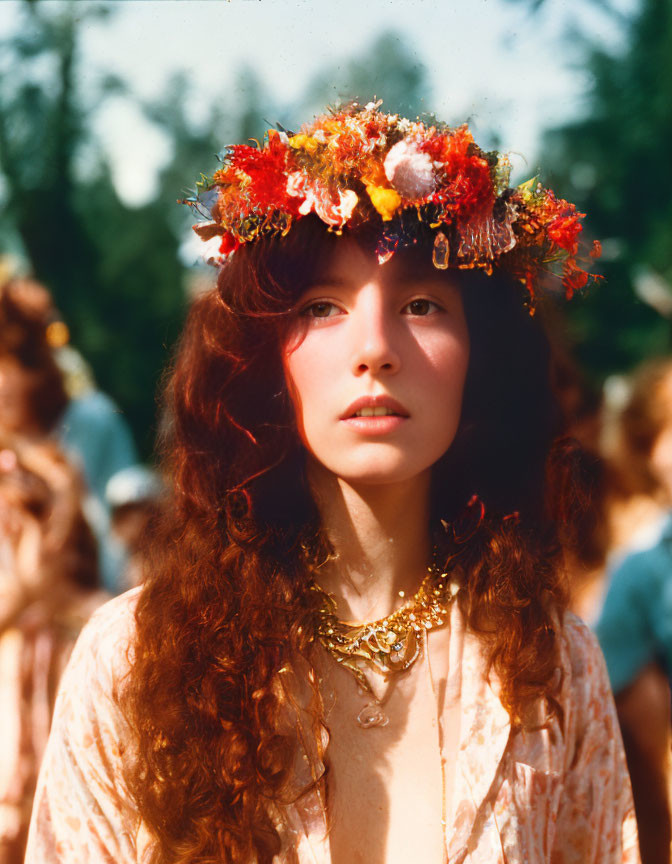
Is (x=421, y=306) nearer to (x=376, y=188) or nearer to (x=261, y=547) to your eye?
(x=376, y=188)

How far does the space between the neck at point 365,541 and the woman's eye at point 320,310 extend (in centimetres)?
27

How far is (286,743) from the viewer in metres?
1.52

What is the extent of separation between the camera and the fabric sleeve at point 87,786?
1.50m

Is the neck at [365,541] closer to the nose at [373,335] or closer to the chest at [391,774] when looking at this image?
the chest at [391,774]

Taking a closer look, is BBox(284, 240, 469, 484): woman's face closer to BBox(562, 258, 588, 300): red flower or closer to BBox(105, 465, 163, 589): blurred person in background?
BBox(562, 258, 588, 300): red flower

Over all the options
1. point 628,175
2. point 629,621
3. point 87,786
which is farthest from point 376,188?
point 628,175

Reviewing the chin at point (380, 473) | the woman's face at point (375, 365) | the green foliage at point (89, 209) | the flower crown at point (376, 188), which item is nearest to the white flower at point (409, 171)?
the flower crown at point (376, 188)

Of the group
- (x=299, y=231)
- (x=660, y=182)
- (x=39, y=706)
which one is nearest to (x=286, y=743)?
(x=299, y=231)

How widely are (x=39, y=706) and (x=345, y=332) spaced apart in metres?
2.20

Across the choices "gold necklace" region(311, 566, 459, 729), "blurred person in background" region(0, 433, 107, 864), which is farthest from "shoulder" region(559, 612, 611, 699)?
"blurred person in background" region(0, 433, 107, 864)

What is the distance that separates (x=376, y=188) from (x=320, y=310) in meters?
0.21

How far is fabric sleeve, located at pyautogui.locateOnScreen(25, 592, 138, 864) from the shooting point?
1.50 meters

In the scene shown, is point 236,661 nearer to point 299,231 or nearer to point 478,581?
point 478,581

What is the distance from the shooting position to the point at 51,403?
363 centimetres
